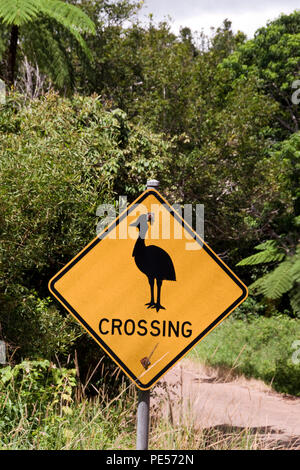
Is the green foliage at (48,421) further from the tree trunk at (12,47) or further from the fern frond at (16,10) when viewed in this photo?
the tree trunk at (12,47)

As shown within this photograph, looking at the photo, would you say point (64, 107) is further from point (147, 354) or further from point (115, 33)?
point (115, 33)

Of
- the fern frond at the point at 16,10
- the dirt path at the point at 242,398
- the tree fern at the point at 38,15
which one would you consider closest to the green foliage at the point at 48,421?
the dirt path at the point at 242,398

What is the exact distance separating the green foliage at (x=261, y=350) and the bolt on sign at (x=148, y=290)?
367 inches

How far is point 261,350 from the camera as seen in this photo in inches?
575

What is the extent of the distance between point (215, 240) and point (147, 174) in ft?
28.3

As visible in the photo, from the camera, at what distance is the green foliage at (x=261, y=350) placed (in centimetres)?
1316

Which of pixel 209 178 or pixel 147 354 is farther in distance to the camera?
pixel 209 178

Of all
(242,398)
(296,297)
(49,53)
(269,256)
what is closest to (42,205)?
(296,297)

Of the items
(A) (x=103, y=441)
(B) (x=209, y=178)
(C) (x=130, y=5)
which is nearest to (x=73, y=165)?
(A) (x=103, y=441)

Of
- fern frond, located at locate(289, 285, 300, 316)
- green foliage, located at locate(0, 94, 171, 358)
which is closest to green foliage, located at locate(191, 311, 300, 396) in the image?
fern frond, located at locate(289, 285, 300, 316)

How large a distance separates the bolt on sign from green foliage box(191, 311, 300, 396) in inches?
367

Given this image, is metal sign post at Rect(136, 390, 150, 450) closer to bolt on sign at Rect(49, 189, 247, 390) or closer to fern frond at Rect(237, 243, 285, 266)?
bolt on sign at Rect(49, 189, 247, 390)

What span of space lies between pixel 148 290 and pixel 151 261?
16cm
